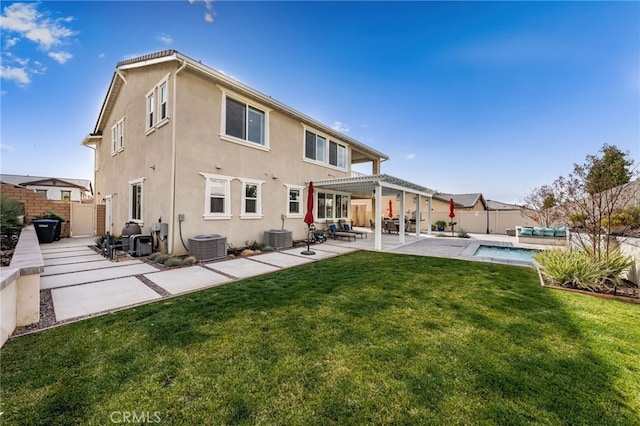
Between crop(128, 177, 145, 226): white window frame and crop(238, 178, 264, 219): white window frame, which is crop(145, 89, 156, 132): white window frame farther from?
crop(238, 178, 264, 219): white window frame

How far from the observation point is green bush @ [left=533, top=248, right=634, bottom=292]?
572 centimetres

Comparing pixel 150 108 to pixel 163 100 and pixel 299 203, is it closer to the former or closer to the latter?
pixel 163 100

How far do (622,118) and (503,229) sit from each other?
29.6 feet

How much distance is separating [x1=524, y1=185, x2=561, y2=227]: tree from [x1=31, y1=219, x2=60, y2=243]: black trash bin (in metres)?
26.5

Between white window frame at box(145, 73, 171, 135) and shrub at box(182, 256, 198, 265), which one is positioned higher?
white window frame at box(145, 73, 171, 135)

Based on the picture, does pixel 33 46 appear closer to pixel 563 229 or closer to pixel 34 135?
pixel 34 135

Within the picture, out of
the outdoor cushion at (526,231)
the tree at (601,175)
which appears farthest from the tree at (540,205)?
the tree at (601,175)

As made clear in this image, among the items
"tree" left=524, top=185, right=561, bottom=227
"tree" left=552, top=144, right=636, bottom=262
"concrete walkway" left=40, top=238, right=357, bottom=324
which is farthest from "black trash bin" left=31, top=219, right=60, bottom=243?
"tree" left=524, top=185, right=561, bottom=227

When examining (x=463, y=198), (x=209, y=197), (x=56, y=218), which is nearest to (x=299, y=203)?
(x=209, y=197)

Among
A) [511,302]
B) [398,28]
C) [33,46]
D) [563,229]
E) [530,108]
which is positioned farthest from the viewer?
[530,108]

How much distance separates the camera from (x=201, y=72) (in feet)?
28.1

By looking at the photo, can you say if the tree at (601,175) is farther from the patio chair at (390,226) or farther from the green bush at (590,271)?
the patio chair at (390,226)

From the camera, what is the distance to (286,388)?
2.39 m

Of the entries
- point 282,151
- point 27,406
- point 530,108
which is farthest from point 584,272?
point 530,108
